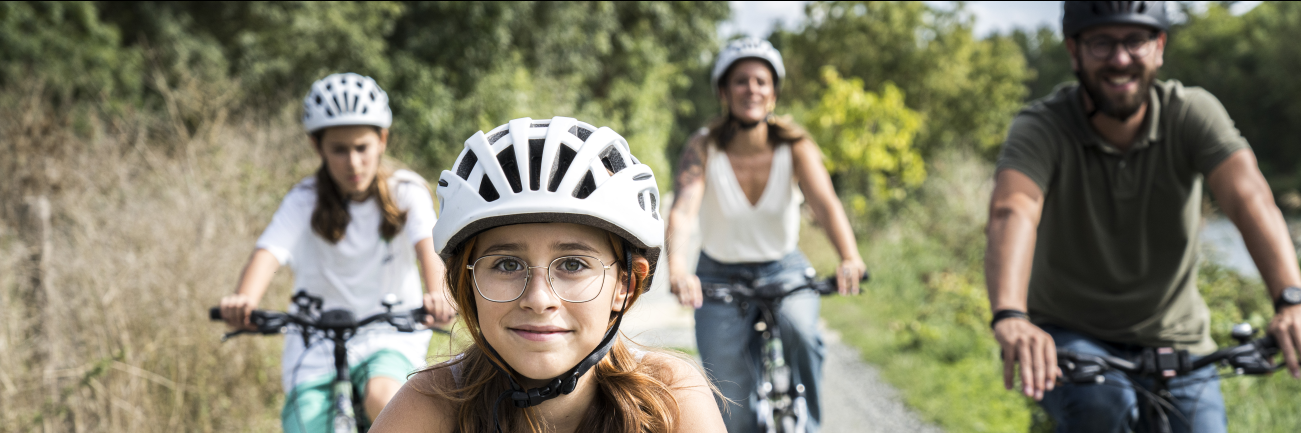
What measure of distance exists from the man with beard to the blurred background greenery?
141 cm

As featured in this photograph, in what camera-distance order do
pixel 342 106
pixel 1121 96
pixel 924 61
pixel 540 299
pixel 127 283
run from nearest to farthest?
pixel 540 299 < pixel 1121 96 < pixel 342 106 < pixel 127 283 < pixel 924 61

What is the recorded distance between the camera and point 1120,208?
303cm

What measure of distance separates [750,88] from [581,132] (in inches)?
92.7

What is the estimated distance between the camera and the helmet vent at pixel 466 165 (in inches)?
80.3

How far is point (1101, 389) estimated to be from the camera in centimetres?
265

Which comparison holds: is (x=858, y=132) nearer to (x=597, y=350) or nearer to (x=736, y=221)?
(x=736, y=221)

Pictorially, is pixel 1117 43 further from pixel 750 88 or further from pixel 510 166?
pixel 510 166

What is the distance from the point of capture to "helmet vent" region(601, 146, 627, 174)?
2051 mm

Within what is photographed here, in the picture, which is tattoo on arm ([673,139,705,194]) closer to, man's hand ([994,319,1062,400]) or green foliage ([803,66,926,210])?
man's hand ([994,319,1062,400])

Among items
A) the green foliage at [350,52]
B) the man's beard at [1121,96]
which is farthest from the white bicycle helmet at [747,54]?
the green foliage at [350,52]

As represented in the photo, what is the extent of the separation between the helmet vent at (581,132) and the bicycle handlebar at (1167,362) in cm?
150

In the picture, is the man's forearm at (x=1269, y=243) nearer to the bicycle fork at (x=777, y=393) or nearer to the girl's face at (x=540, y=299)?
the bicycle fork at (x=777, y=393)

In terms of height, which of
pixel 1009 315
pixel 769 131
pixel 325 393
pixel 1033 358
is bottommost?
pixel 325 393

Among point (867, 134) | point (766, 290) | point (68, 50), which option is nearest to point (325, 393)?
point (766, 290)
